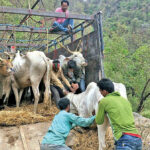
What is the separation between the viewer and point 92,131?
4.13m

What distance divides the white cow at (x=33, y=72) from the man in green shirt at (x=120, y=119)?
2261 millimetres

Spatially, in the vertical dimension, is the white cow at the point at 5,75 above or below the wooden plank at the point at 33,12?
below

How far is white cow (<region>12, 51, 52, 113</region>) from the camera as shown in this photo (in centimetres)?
485

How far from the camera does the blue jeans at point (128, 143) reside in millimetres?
2568

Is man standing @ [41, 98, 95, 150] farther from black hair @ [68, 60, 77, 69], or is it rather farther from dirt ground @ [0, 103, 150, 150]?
black hair @ [68, 60, 77, 69]

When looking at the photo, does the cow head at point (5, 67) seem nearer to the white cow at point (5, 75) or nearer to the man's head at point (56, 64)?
the white cow at point (5, 75)

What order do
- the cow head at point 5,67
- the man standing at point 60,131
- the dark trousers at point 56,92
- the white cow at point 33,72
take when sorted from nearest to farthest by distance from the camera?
1. the man standing at point 60,131
2. the white cow at point 33,72
3. the cow head at point 5,67
4. the dark trousers at point 56,92

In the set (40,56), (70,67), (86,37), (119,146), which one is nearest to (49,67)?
(40,56)

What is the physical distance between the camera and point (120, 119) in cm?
270

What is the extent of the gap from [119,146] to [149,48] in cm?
1159

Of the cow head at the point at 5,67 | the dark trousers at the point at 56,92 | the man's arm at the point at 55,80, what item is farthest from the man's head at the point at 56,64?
the cow head at the point at 5,67

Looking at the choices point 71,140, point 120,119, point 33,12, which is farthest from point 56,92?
point 120,119

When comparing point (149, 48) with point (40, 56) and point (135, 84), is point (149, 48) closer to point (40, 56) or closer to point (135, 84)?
point (135, 84)

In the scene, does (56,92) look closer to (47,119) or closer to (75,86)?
(75,86)
